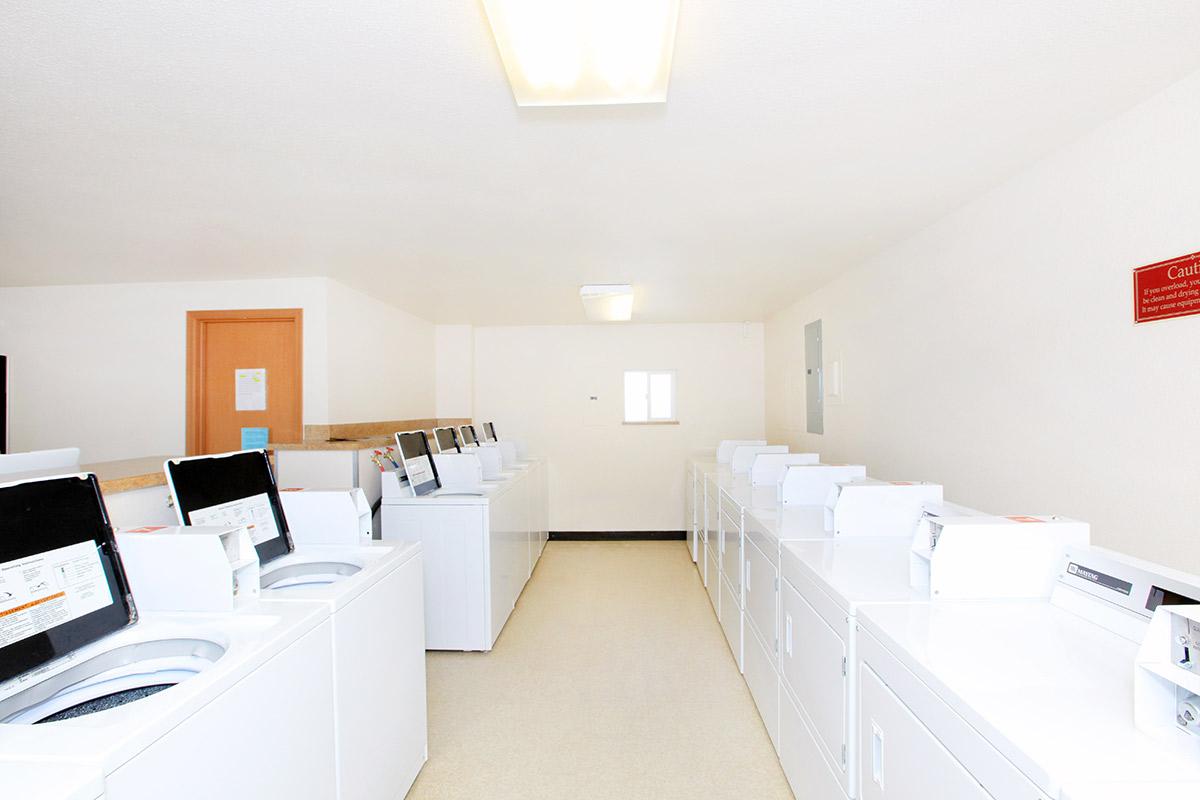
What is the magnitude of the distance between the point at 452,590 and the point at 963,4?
129 inches

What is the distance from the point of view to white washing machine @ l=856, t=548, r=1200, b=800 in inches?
31.0

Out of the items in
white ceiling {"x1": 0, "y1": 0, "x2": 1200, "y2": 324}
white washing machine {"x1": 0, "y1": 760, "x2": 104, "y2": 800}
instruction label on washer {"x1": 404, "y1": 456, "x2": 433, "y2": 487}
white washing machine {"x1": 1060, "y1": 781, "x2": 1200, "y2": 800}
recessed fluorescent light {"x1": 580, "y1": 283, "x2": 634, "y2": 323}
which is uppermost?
white ceiling {"x1": 0, "y1": 0, "x2": 1200, "y2": 324}

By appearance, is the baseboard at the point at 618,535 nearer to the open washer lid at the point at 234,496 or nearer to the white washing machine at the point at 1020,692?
the open washer lid at the point at 234,496

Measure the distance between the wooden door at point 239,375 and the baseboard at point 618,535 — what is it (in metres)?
2.99

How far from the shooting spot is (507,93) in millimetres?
1576

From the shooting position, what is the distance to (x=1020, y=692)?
97cm

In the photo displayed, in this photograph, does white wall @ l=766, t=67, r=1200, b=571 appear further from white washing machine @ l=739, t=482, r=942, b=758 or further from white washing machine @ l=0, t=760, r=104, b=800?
white washing machine @ l=0, t=760, r=104, b=800

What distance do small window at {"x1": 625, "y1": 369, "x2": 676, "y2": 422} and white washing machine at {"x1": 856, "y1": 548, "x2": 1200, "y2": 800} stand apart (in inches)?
178

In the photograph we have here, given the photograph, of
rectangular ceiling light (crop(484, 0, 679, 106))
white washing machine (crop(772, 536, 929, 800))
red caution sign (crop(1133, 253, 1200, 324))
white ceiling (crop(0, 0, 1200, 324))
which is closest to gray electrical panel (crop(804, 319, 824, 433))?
white ceiling (crop(0, 0, 1200, 324))

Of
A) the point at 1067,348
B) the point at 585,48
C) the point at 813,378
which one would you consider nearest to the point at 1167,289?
the point at 1067,348

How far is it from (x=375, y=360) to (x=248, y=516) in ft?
8.86

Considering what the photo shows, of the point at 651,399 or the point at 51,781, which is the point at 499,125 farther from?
the point at 651,399

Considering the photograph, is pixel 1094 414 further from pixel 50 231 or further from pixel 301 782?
pixel 50 231

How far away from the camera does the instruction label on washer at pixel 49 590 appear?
109 centimetres
